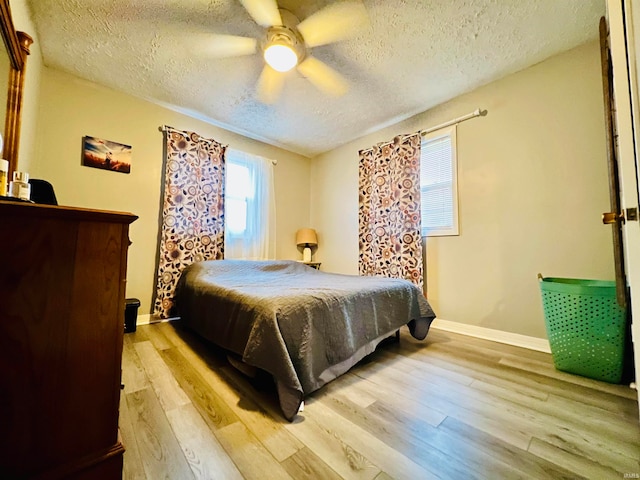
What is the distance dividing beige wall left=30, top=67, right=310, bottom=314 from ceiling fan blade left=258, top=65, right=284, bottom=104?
100 centimetres

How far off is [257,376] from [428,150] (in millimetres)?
2864

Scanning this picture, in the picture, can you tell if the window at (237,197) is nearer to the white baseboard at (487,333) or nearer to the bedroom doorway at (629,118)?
the white baseboard at (487,333)

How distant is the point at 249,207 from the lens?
3482 millimetres

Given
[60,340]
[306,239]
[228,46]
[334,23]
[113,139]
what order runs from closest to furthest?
[60,340] → [334,23] → [228,46] → [113,139] → [306,239]

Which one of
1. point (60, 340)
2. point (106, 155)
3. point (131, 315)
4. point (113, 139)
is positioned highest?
point (113, 139)

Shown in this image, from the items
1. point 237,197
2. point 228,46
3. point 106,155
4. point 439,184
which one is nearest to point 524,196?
point 439,184

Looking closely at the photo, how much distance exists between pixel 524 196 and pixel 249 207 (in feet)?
10.2

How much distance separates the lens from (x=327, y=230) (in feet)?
13.3

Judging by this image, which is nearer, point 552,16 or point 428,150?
point 552,16

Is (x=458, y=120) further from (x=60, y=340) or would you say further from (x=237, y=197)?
(x=60, y=340)

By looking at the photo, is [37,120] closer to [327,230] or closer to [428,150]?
[327,230]

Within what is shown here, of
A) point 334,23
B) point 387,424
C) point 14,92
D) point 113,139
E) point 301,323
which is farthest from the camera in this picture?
point 113,139

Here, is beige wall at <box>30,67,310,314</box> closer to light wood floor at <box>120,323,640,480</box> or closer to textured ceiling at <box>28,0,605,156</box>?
textured ceiling at <box>28,0,605,156</box>

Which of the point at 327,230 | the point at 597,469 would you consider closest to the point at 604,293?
the point at 597,469
